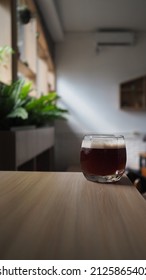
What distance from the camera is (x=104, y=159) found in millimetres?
636

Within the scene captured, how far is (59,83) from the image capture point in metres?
5.49

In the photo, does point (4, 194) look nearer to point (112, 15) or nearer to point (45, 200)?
point (45, 200)

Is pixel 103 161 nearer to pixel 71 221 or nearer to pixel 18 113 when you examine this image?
pixel 71 221

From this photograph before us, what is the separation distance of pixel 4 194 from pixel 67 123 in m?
5.03

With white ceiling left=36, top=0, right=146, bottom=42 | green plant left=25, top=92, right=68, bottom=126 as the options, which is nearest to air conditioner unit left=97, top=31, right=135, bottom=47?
white ceiling left=36, top=0, right=146, bottom=42

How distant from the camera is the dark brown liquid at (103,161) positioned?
0.64m

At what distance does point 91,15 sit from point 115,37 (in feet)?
2.74

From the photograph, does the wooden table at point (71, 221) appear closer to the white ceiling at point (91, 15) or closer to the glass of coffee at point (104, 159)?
the glass of coffee at point (104, 159)

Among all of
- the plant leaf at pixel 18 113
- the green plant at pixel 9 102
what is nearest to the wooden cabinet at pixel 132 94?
the green plant at pixel 9 102

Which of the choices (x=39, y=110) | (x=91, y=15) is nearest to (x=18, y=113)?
(x=39, y=110)

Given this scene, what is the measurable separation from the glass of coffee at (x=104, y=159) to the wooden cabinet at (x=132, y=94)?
15.6 ft

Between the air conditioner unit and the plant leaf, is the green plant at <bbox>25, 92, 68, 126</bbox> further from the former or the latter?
the air conditioner unit

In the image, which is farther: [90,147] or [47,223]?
[90,147]
